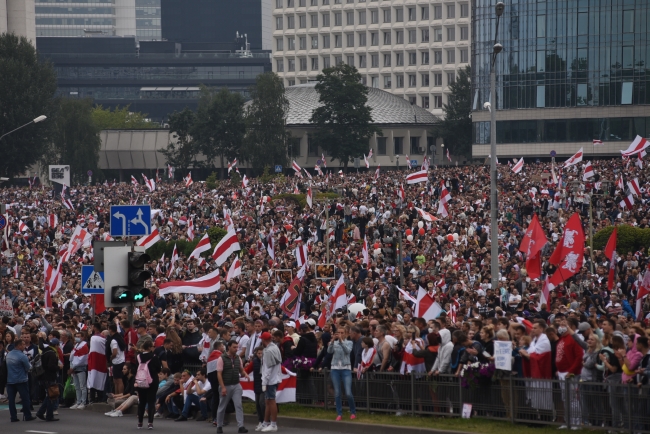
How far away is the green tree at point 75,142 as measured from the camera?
97062 millimetres

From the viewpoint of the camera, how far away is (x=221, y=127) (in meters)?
99.4

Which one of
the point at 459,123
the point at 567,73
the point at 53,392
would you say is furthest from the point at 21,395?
the point at 459,123

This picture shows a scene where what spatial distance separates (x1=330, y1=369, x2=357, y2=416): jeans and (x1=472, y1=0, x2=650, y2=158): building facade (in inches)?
2906

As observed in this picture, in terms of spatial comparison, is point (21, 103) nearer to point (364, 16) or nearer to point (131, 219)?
point (364, 16)

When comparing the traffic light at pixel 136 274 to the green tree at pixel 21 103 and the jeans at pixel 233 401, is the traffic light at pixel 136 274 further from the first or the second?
the green tree at pixel 21 103

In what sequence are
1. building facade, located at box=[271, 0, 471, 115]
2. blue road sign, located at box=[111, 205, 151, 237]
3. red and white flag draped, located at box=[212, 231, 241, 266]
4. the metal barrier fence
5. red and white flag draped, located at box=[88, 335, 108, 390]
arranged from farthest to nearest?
building facade, located at box=[271, 0, 471, 115] < red and white flag draped, located at box=[212, 231, 241, 266] < red and white flag draped, located at box=[88, 335, 108, 390] < blue road sign, located at box=[111, 205, 151, 237] < the metal barrier fence

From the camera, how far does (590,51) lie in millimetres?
87312

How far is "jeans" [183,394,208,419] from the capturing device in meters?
18.2

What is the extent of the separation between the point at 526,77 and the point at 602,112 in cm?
646

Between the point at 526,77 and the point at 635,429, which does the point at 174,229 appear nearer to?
the point at 635,429

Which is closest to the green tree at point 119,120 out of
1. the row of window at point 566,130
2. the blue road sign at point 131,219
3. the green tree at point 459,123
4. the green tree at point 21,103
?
the green tree at point 459,123

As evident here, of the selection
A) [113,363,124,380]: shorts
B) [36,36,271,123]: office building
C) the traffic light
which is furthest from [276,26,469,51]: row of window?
the traffic light

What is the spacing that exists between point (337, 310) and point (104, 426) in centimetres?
672

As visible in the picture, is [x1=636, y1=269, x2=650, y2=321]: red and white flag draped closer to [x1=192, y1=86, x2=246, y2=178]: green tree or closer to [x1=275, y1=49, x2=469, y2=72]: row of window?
[x1=192, y1=86, x2=246, y2=178]: green tree
